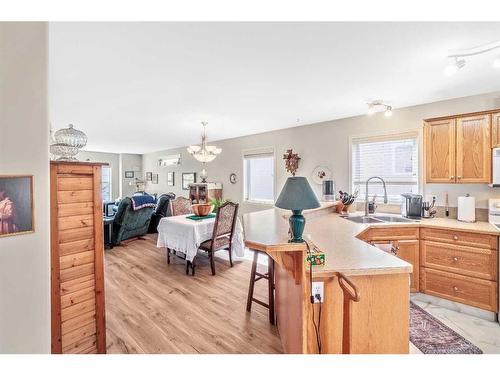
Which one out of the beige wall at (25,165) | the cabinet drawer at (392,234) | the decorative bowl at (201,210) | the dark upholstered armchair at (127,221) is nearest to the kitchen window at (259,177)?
the decorative bowl at (201,210)

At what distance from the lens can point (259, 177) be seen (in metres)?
5.08

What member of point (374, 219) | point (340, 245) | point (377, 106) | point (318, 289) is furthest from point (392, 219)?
point (318, 289)

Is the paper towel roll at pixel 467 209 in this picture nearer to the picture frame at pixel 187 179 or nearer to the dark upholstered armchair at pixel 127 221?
the dark upholstered armchair at pixel 127 221

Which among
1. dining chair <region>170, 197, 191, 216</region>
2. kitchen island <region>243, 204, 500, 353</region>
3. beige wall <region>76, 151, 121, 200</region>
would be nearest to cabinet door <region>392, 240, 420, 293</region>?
kitchen island <region>243, 204, 500, 353</region>

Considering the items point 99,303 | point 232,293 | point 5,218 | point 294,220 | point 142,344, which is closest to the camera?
point 5,218

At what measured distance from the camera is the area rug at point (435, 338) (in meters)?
1.88

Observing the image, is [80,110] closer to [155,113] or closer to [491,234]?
[155,113]

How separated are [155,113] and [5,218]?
2709 millimetres

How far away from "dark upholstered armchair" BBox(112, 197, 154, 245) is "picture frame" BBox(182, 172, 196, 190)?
1829mm

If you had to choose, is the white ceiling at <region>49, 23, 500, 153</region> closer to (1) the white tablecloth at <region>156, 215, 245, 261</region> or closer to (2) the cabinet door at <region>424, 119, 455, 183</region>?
(2) the cabinet door at <region>424, 119, 455, 183</region>

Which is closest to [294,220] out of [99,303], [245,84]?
[99,303]

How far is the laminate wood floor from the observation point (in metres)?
1.93
